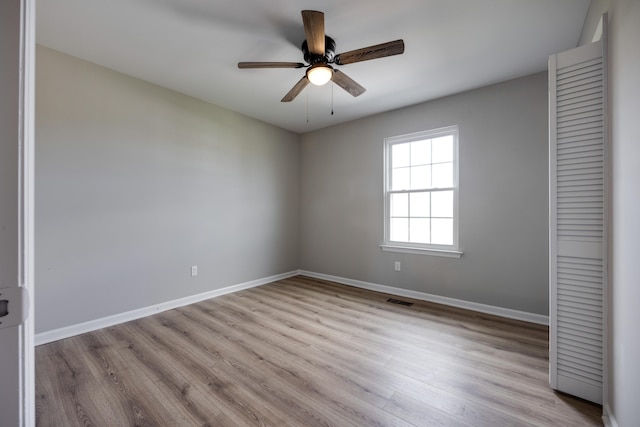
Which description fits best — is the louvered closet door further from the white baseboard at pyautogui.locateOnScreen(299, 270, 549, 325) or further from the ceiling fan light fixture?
the ceiling fan light fixture

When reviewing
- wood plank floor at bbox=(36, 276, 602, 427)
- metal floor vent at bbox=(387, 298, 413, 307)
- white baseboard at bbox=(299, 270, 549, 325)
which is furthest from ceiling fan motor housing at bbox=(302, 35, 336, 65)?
white baseboard at bbox=(299, 270, 549, 325)

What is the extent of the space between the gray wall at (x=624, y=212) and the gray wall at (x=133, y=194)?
3.78 meters

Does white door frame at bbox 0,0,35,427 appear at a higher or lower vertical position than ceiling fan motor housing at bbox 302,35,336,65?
lower

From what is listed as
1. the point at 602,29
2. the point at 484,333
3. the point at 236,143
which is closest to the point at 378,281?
the point at 484,333

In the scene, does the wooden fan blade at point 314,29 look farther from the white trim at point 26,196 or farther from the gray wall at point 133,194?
the gray wall at point 133,194

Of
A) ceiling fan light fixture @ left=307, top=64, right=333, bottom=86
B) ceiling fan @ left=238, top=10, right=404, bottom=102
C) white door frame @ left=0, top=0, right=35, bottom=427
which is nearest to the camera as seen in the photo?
white door frame @ left=0, top=0, right=35, bottom=427

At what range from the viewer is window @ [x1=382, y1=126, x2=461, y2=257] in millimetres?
3398

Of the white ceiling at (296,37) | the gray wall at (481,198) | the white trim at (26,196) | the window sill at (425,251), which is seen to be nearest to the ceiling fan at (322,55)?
the white ceiling at (296,37)

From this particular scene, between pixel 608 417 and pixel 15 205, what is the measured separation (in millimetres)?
2698

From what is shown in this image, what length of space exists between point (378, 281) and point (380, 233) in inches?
28.1

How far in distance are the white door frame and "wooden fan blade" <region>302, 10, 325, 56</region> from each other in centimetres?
145

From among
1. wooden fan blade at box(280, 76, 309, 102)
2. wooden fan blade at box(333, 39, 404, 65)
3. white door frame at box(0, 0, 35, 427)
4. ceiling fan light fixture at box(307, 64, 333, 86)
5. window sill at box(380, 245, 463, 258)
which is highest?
wooden fan blade at box(333, 39, 404, 65)

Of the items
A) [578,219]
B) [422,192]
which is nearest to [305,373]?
[578,219]

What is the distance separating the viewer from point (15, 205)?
1.82 ft
